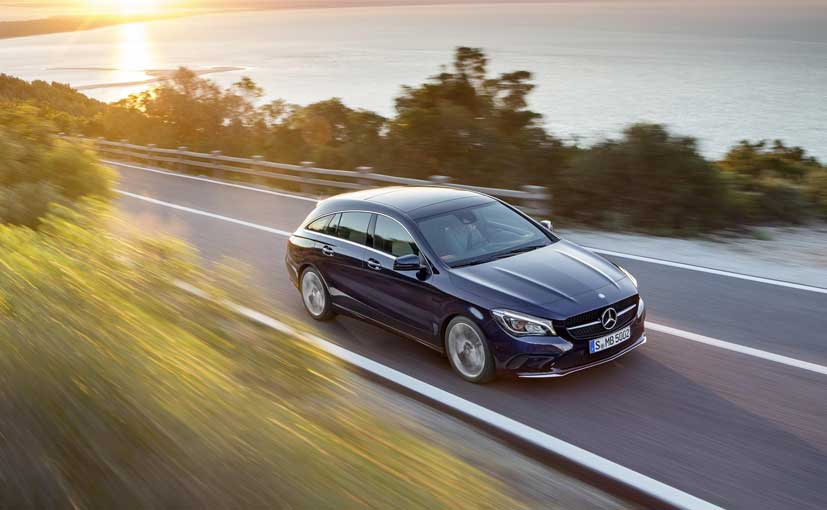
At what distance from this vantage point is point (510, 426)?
268 inches

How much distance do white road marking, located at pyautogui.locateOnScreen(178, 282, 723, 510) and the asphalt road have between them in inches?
3.7

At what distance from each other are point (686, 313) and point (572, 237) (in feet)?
15.9

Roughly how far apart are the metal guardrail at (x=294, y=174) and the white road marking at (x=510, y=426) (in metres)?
7.57

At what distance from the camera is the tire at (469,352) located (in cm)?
749

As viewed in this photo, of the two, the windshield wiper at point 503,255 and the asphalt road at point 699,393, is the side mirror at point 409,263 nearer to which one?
the windshield wiper at point 503,255

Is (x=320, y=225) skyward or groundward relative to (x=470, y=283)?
skyward

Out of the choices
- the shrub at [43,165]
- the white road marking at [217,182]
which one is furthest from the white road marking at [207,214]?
the white road marking at [217,182]

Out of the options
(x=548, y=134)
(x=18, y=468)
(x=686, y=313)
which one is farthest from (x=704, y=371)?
(x=548, y=134)

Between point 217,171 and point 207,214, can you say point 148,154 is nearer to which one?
point 217,171

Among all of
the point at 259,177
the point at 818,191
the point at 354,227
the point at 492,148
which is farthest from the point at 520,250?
the point at 259,177

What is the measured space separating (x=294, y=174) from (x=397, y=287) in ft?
52.1

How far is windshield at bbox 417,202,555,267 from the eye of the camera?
26.8ft

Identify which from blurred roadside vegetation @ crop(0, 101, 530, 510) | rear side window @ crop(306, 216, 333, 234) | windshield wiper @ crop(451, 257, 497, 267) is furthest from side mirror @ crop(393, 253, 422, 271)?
blurred roadside vegetation @ crop(0, 101, 530, 510)

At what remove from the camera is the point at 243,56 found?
191m
